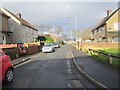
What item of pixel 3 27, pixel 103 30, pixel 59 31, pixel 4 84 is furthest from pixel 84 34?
pixel 4 84

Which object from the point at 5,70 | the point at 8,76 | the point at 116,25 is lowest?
the point at 8,76

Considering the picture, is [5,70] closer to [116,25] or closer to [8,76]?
[8,76]

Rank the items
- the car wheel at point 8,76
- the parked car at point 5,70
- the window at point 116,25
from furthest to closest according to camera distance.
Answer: the window at point 116,25 → the car wheel at point 8,76 → the parked car at point 5,70

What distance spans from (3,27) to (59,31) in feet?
252

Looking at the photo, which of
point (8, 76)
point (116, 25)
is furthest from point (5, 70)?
point (116, 25)

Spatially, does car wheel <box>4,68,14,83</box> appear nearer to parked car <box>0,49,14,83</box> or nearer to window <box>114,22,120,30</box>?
parked car <box>0,49,14,83</box>

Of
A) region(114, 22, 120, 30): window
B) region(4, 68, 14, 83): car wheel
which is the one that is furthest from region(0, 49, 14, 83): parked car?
region(114, 22, 120, 30): window

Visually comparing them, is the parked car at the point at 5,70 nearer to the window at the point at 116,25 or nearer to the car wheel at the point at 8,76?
the car wheel at the point at 8,76

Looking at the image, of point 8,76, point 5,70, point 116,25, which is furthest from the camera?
point 116,25

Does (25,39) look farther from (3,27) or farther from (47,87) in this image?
(47,87)

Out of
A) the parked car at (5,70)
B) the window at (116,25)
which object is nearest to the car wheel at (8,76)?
the parked car at (5,70)

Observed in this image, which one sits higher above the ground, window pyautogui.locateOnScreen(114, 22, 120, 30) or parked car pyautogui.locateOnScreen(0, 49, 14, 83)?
window pyautogui.locateOnScreen(114, 22, 120, 30)

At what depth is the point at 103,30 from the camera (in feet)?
188

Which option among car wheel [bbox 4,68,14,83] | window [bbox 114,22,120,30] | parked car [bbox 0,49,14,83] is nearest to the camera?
parked car [bbox 0,49,14,83]
